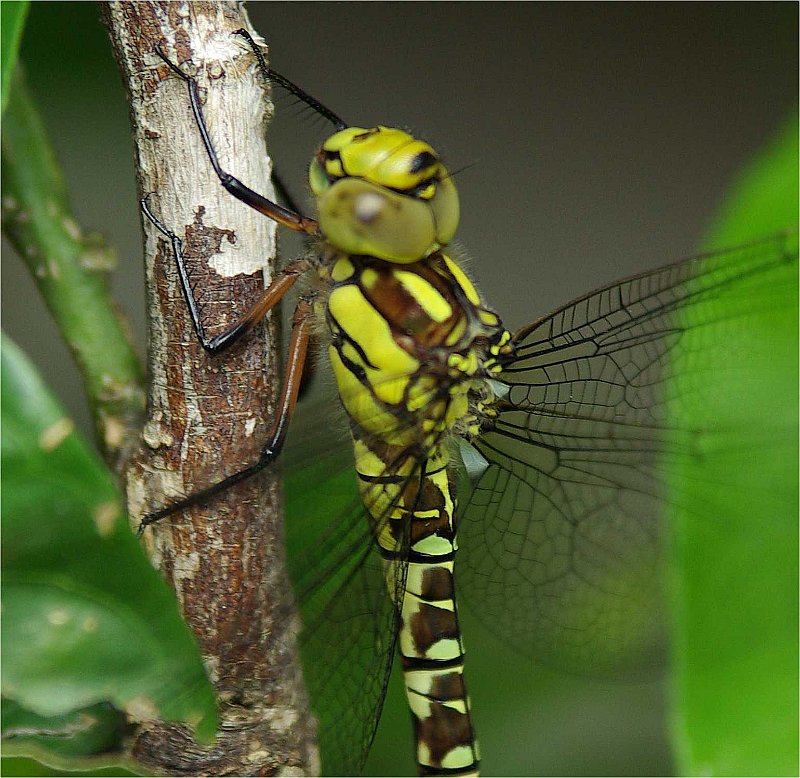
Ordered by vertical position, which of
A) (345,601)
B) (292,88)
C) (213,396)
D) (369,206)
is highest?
(292,88)

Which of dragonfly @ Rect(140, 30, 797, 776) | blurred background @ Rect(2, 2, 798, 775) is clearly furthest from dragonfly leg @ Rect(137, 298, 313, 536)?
blurred background @ Rect(2, 2, 798, 775)

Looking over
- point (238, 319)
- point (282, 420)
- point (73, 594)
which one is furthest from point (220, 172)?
point (73, 594)

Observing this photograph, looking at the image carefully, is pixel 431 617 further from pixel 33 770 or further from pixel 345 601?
pixel 33 770

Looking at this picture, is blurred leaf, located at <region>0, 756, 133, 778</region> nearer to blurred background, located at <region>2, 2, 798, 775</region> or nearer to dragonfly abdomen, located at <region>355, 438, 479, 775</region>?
dragonfly abdomen, located at <region>355, 438, 479, 775</region>

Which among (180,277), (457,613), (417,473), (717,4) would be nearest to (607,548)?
(457,613)

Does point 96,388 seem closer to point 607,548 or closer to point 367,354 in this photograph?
point 367,354

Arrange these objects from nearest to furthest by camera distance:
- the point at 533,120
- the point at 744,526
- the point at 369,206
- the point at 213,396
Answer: the point at 213,396, the point at 369,206, the point at 744,526, the point at 533,120
